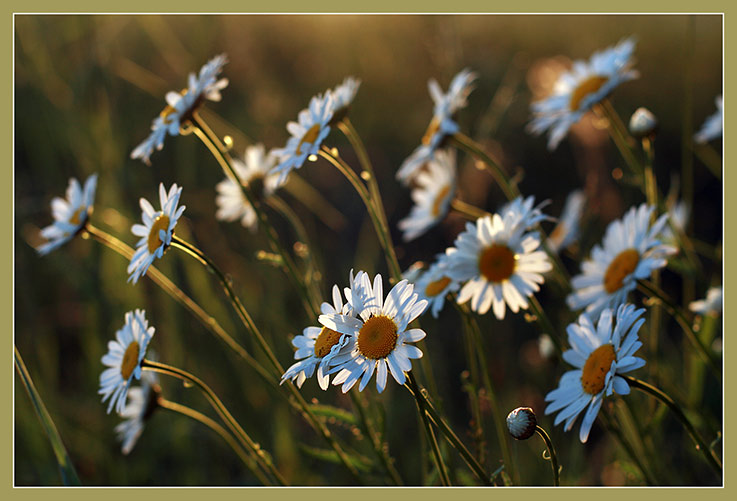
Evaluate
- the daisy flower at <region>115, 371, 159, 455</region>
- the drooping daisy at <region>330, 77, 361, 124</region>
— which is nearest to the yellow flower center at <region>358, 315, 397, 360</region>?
the drooping daisy at <region>330, 77, 361, 124</region>

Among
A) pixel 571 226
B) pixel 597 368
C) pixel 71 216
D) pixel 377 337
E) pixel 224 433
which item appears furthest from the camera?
pixel 571 226

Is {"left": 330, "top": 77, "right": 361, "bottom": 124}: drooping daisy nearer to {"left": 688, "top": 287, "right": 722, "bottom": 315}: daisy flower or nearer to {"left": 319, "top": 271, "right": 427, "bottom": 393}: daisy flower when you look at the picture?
{"left": 319, "top": 271, "right": 427, "bottom": 393}: daisy flower

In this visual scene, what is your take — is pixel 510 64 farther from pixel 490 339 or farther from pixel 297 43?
pixel 490 339

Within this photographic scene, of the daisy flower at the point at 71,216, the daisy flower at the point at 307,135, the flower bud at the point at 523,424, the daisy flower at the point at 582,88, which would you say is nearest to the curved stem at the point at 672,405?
the flower bud at the point at 523,424

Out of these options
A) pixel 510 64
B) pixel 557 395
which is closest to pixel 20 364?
pixel 557 395

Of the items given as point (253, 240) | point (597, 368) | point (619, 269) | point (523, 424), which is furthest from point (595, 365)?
point (253, 240)

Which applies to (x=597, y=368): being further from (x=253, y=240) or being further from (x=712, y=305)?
(x=253, y=240)
